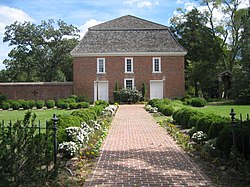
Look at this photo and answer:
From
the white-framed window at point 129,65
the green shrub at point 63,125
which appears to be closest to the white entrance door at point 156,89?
the white-framed window at point 129,65

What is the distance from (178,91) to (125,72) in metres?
6.13

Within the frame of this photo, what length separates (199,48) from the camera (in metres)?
39.1

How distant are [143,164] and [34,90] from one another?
88.0 ft

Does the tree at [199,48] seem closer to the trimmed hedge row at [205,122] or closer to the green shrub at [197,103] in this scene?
the green shrub at [197,103]

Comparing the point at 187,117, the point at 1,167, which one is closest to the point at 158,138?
the point at 187,117

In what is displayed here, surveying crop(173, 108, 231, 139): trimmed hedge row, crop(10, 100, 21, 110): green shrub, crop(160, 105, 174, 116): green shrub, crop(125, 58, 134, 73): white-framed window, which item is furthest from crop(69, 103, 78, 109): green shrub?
crop(173, 108, 231, 139): trimmed hedge row

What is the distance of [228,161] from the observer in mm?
6953

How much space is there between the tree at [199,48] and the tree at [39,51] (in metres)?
16.6

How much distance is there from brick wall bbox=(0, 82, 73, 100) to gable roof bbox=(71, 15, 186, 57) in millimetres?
4206

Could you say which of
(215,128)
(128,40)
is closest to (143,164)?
(215,128)

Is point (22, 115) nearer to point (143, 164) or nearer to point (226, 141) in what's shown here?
point (143, 164)

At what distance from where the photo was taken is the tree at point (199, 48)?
3719 cm

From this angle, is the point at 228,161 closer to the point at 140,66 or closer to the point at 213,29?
the point at 140,66

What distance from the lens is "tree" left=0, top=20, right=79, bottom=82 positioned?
45.1m
